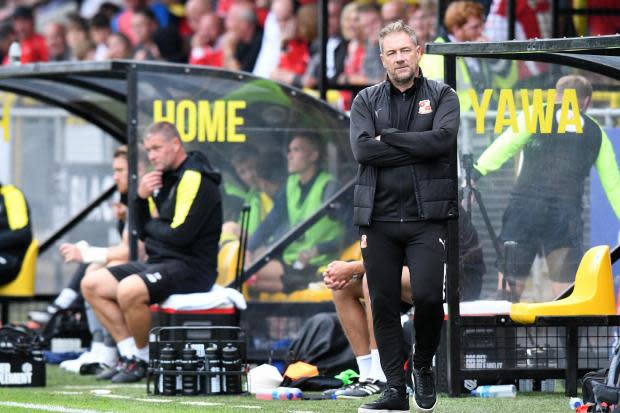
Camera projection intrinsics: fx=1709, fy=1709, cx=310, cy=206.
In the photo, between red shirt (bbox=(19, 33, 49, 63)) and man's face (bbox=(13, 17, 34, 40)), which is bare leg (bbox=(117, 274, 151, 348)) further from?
man's face (bbox=(13, 17, 34, 40))

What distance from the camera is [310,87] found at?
49.1 ft

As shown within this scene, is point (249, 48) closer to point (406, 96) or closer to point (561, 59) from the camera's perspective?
point (561, 59)

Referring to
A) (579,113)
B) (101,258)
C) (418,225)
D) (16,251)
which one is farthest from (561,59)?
(16,251)

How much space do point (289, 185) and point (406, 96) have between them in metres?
4.27

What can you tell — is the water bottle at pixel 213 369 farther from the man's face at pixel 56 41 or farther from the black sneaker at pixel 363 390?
the man's face at pixel 56 41

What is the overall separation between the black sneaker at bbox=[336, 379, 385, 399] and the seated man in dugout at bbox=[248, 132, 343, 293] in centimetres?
258

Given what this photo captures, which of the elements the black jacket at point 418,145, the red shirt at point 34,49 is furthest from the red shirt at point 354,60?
the red shirt at point 34,49

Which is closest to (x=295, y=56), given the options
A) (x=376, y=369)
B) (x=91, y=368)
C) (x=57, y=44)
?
(x=91, y=368)

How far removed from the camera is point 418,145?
316 inches

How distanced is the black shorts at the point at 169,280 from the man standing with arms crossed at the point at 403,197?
Answer: 317 centimetres

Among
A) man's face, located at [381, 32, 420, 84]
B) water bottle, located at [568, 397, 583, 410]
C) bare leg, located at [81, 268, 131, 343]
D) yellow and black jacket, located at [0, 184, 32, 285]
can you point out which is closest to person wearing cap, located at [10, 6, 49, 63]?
yellow and black jacket, located at [0, 184, 32, 285]

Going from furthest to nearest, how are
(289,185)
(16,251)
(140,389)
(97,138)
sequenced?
(97,138) → (16,251) → (289,185) → (140,389)

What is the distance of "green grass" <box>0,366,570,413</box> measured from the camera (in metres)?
8.81

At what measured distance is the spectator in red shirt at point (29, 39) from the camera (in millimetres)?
20453
